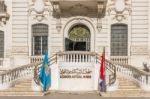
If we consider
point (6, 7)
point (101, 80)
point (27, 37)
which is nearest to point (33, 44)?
point (27, 37)

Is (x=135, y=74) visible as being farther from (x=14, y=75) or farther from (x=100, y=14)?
(x=14, y=75)

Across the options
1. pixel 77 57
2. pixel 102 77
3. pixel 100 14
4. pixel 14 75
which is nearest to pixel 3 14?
pixel 14 75

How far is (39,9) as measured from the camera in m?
33.4

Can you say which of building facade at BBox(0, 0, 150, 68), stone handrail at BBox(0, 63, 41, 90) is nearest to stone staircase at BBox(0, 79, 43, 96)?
stone handrail at BBox(0, 63, 41, 90)

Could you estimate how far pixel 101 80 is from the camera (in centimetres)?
2705

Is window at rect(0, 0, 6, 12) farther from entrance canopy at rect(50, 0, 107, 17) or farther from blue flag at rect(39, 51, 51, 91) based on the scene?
blue flag at rect(39, 51, 51, 91)

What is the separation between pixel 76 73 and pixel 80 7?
614 centimetres

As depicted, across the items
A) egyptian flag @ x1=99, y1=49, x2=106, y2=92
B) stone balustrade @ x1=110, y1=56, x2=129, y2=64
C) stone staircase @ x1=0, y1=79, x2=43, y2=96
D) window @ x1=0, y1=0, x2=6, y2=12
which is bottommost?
stone staircase @ x1=0, y1=79, x2=43, y2=96

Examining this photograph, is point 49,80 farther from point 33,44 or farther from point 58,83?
point 33,44

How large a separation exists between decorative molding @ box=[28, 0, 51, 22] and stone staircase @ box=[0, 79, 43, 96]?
20.6 ft

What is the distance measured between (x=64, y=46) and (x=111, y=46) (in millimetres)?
3254

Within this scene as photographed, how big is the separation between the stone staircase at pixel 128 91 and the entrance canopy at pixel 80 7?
20.0 feet

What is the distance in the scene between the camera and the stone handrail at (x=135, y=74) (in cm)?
2742

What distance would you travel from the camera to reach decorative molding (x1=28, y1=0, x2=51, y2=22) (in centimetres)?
3338
